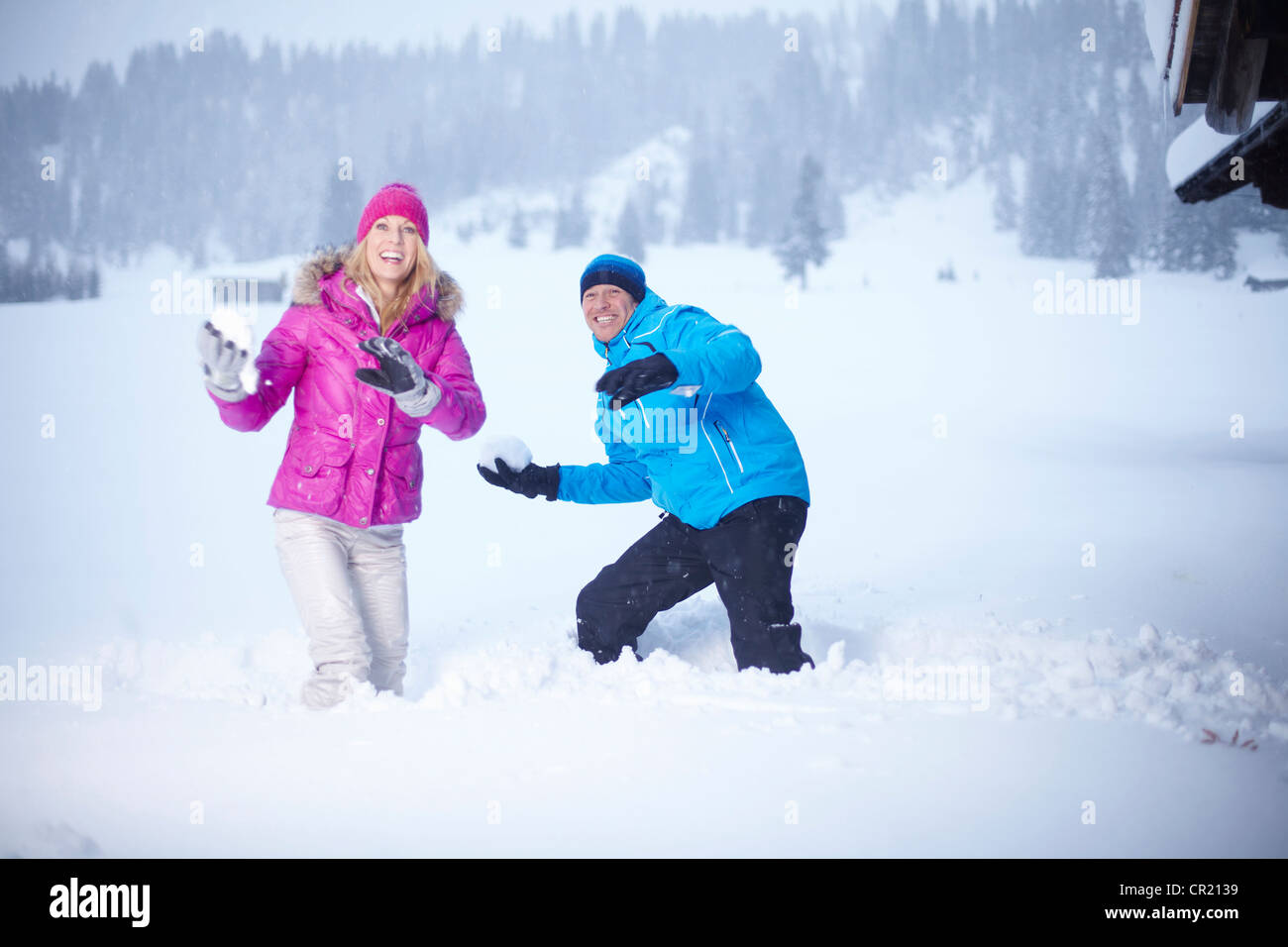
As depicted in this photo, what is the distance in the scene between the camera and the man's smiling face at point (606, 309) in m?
3.51

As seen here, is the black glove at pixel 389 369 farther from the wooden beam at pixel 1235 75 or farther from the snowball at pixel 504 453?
the wooden beam at pixel 1235 75

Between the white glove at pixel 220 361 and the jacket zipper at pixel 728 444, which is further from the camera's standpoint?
the jacket zipper at pixel 728 444

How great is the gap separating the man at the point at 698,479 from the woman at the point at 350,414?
1.74 ft

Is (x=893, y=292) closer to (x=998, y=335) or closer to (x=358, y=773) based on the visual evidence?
(x=998, y=335)

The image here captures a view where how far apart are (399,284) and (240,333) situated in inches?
23.8

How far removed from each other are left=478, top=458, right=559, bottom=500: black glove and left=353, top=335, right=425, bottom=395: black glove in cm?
79

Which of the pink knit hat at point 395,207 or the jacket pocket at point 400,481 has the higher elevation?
the pink knit hat at point 395,207

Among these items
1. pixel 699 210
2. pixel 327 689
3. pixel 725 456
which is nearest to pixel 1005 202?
pixel 699 210

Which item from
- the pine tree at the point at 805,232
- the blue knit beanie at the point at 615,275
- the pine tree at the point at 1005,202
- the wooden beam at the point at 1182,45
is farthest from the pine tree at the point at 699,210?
the blue knit beanie at the point at 615,275

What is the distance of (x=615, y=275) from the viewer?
3.53 meters

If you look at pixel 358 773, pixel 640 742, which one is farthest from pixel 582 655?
pixel 358 773

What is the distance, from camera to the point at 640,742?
8.21 ft

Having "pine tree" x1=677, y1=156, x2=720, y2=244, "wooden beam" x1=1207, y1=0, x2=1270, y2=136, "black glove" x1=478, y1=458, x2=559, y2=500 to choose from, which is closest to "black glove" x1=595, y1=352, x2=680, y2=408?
"black glove" x1=478, y1=458, x2=559, y2=500

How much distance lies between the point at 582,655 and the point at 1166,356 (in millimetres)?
17061
